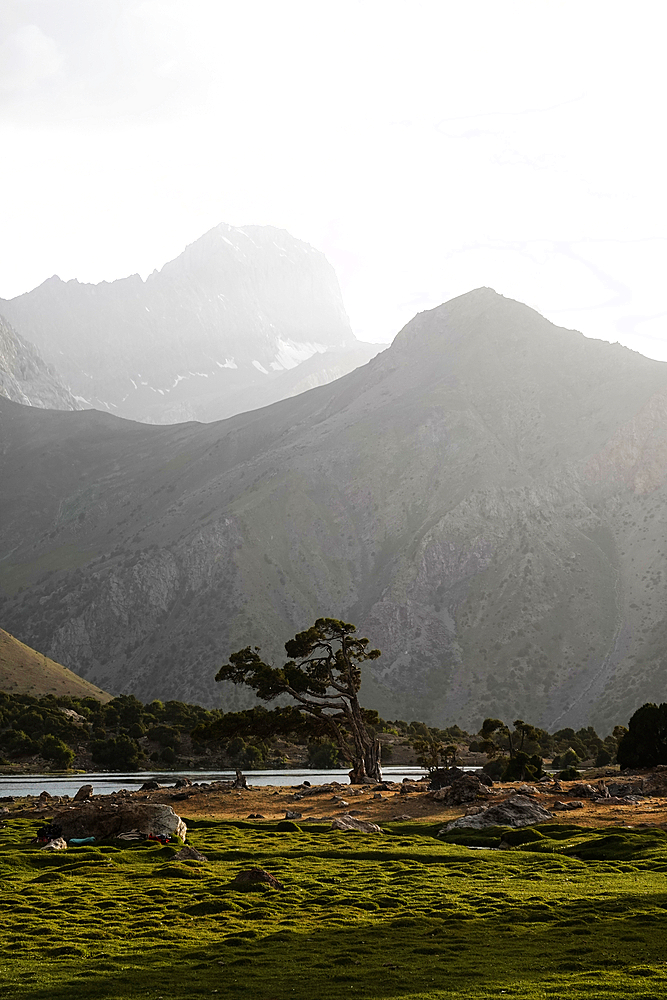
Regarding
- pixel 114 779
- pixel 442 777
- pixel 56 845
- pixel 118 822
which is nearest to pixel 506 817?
pixel 442 777

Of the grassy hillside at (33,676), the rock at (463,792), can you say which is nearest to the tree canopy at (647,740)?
the rock at (463,792)

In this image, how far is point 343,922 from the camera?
65.8ft

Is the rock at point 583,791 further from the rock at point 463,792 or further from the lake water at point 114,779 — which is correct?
the lake water at point 114,779

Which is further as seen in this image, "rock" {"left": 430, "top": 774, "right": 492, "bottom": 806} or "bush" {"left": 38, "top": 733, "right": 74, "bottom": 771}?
"bush" {"left": 38, "top": 733, "right": 74, "bottom": 771}

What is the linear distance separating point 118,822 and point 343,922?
15.7 m

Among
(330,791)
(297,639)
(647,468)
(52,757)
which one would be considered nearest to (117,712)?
(52,757)

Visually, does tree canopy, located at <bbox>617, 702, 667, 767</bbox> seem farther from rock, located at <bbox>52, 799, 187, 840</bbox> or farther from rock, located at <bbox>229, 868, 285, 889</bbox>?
rock, located at <bbox>229, 868, 285, 889</bbox>

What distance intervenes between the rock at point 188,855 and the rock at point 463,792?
19.3 meters

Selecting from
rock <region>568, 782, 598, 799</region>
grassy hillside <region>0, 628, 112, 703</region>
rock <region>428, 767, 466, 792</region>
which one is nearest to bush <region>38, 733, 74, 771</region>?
grassy hillside <region>0, 628, 112, 703</region>

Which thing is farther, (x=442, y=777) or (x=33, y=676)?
(x=33, y=676)

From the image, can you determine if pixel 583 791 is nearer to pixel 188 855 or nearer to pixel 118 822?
pixel 188 855

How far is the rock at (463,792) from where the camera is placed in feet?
148

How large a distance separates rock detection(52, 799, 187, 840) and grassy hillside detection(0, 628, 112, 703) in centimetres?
9305

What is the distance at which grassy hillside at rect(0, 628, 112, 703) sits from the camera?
122 m
